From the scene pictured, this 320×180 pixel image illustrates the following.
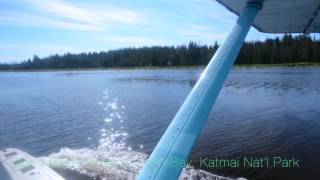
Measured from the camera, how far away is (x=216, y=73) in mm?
4348

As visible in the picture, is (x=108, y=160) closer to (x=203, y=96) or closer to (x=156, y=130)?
(x=156, y=130)

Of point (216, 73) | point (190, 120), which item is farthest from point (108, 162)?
point (190, 120)

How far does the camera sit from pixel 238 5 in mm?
7766

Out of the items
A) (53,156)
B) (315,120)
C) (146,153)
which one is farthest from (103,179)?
(315,120)

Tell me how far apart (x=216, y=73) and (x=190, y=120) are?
1.19 m

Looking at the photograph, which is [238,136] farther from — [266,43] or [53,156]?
[266,43]

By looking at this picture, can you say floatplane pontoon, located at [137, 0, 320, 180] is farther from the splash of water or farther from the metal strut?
the splash of water

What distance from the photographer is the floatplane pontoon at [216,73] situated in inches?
114

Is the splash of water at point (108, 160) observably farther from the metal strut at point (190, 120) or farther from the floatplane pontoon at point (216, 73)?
the metal strut at point (190, 120)

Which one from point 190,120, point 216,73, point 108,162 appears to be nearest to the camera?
point 190,120

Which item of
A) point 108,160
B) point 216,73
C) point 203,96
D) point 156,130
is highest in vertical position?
point 216,73

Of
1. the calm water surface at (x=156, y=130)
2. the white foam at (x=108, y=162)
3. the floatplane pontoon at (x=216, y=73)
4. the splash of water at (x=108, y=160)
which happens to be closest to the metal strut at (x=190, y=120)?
the floatplane pontoon at (x=216, y=73)

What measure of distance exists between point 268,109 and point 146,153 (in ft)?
60.0

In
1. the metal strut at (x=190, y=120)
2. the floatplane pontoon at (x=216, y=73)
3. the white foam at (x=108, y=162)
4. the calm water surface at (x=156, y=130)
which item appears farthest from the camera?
the calm water surface at (x=156, y=130)
